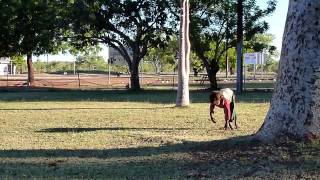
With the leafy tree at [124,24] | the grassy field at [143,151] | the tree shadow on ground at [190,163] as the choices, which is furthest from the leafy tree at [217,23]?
the tree shadow on ground at [190,163]

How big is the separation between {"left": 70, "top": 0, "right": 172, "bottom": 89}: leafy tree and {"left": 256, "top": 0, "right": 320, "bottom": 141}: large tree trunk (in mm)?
31059

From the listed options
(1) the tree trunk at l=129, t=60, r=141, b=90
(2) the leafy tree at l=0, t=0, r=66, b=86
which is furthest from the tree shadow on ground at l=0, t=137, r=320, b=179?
(1) the tree trunk at l=129, t=60, r=141, b=90

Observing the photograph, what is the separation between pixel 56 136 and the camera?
45.5 feet

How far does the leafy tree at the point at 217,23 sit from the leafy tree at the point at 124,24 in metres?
2.10

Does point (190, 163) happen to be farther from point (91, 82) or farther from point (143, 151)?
point (91, 82)

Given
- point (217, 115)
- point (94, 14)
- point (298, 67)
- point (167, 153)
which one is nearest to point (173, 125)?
point (217, 115)

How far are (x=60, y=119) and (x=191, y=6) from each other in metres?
23.3

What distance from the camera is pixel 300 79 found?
890cm

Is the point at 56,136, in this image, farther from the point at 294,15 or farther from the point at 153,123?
the point at 294,15

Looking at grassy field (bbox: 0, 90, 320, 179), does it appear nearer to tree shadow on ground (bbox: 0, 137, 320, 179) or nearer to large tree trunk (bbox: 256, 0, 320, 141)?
tree shadow on ground (bbox: 0, 137, 320, 179)

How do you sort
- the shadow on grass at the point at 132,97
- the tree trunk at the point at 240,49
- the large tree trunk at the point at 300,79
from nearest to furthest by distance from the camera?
the large tree trunk at the point at 300,79
the shadow on grass at the point at 132,97
the tree trunk at the point at 240,49

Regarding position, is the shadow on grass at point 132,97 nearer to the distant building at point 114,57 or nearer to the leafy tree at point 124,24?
the leafy tree at point 124,24

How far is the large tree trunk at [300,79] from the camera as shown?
8.81 meters

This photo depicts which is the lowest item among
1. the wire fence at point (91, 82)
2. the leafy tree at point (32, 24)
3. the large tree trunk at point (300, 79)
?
the wire fence at point (91, 82)
